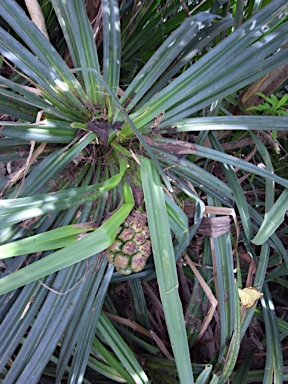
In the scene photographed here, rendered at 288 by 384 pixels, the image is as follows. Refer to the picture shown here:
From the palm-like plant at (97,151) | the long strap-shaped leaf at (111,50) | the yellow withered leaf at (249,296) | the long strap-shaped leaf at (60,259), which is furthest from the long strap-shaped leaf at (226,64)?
the yellow withered leaf at (249,296)

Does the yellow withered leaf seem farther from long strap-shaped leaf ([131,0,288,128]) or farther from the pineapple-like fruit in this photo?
long strap-shaped leaf ([131,0,288,128])

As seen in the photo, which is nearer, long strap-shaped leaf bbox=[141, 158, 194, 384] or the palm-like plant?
long strap-shaped leaf bbox=[141, 158, 194, 384]

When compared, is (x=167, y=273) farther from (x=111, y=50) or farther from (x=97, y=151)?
(x=111, y=50)

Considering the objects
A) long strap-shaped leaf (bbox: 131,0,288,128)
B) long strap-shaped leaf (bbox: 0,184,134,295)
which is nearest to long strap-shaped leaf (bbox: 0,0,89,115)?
long strap-shaped leaf (bbox: 131,0,288,128)

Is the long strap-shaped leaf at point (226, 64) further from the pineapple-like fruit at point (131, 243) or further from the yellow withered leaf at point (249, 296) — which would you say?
the yellow withered leaf at point (249, 296)

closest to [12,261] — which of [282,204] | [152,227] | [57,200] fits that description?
[57,200]

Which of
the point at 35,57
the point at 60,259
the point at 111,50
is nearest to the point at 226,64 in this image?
the point at 111,50

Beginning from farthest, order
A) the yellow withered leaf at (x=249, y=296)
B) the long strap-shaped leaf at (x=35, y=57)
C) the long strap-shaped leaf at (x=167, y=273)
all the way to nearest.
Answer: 1. the yellow withered leaf at (x=249, y=296)
2. the long strap-shaped leaf at (x=35, y=57)
3. the long strap-shaped leaf at (x=167, y=273)
